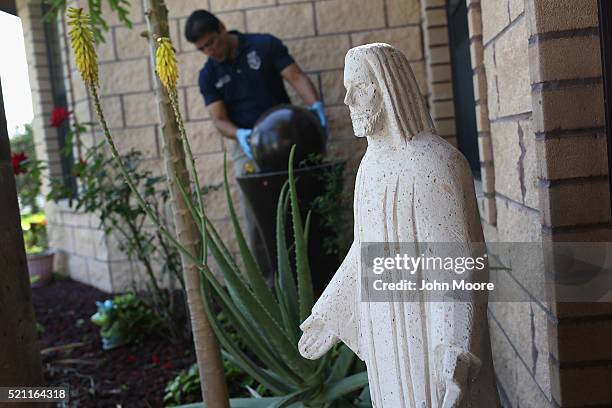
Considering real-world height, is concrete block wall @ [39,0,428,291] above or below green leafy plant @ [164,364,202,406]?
above

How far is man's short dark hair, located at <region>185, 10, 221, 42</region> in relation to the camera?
3.90 metres

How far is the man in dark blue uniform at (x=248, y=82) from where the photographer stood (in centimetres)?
426

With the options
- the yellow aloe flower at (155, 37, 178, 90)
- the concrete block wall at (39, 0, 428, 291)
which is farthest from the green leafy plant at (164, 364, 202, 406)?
the yellow aloe flower at (155, 37, 178, 90)

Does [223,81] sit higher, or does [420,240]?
[223,81]

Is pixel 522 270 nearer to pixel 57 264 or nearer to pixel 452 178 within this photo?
pixel 452 178

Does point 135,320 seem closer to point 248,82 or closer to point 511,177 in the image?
point 248,82

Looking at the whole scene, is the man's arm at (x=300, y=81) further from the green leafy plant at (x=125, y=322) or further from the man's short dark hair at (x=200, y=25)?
the green leafy plant at (x=125, y=322)

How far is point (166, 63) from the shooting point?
5.88 feet

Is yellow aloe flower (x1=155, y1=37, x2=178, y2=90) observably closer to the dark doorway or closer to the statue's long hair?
the statue's long hair

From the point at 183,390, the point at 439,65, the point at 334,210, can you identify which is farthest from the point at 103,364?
the point at 439,65

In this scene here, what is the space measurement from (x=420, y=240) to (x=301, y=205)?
2.53 meters

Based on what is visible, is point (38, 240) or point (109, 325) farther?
point (38, 240)

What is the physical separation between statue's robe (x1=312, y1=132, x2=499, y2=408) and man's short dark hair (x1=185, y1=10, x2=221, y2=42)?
2819 millimetres

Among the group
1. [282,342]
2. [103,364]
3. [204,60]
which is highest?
[204,60]
